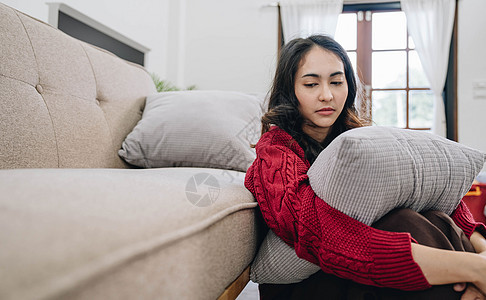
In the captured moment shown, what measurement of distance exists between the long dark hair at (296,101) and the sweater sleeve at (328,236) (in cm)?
22

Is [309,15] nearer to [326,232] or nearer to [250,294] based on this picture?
[250,294]

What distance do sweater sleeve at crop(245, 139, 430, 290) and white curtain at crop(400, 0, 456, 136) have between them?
3166 mm

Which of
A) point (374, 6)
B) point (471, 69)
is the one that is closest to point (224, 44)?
point (374, 6)

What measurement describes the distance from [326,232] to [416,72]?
3.50 meters

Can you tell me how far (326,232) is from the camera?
2.13 feet

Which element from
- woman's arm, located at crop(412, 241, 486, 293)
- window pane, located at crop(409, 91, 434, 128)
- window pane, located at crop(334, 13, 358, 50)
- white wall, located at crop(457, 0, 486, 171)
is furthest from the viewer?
window pane, located at crop(334, 13, 358, 50)

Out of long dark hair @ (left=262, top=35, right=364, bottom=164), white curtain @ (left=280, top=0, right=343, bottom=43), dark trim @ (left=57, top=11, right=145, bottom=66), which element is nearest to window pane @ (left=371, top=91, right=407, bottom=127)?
white curtain @ (left=280, top=0, right=343, bottom=43)

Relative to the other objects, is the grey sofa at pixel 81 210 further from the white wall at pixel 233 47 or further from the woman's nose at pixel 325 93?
the white wall at pixel 233 47

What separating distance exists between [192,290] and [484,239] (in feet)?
2.10

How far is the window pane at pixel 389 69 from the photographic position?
3.63 meters

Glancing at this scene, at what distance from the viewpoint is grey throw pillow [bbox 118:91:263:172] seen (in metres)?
1.27

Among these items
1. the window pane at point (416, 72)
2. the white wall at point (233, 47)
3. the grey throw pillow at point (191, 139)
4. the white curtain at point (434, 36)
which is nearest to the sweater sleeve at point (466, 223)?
the grey throw pillow at point (191, 139)

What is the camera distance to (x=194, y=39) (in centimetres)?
395

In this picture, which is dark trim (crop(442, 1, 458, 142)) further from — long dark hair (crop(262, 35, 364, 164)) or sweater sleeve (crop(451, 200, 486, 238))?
sweater sleeve (crop(451, 200, 486, 238))
